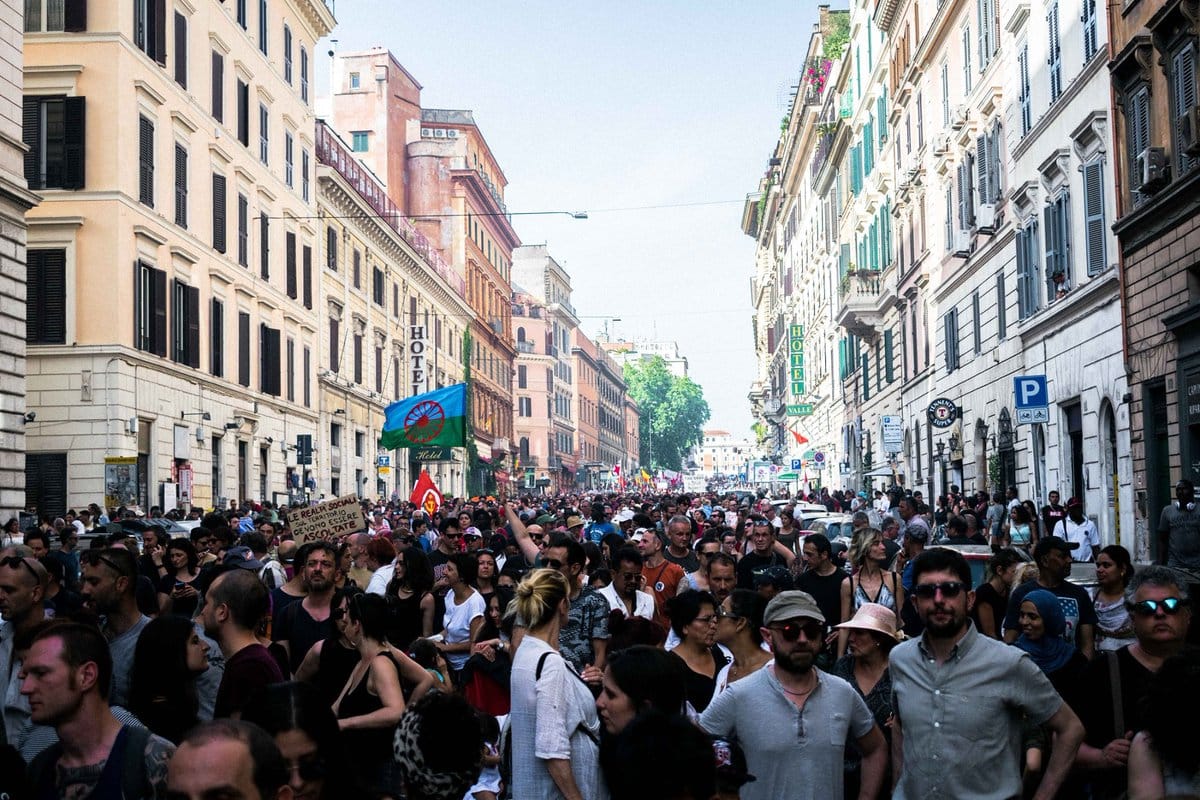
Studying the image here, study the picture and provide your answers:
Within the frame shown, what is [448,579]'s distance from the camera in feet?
35.1

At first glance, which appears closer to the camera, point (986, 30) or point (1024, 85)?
point (1024, 85)

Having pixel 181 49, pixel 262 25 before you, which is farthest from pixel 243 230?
pixel 262 25

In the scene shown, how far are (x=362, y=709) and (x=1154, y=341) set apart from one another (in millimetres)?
16881

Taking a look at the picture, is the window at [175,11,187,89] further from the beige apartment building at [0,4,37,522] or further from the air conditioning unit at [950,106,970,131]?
the air conditioning unit at [950,106,970,131]

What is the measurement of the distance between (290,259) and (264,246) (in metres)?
2.45

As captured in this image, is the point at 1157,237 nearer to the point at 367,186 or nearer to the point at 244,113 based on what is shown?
the point at 244,113

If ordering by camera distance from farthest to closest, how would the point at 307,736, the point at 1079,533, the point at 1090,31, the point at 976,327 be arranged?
1. the point at 976,327
2. the point at 1090,31
3. the point at 1079,533
4. the point at 307,736

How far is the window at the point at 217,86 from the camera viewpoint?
122ft

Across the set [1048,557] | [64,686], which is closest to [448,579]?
[1048,557]

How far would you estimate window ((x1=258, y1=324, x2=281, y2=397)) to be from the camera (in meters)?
40.8

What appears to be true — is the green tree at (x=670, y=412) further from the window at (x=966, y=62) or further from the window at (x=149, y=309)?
the window at (x=149, y=309)

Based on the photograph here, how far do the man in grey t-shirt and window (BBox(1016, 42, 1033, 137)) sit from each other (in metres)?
11.6

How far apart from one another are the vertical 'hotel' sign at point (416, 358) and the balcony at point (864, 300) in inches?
708

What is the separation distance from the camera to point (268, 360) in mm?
41250
